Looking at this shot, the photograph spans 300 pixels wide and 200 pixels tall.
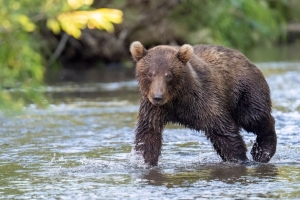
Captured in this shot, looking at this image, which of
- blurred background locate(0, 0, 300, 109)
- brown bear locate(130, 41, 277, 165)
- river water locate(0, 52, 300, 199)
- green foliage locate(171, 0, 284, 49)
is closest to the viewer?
river water locate(0, 52, 300, 199)

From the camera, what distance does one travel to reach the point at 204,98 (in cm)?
838

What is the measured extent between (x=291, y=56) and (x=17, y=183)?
767 inches

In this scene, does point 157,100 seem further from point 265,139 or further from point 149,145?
point 265,139

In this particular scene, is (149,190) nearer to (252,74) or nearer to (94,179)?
(94,179)

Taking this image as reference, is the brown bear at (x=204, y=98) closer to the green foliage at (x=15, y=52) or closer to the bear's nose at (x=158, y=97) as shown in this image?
the bear's nose at (x=158, y=97)

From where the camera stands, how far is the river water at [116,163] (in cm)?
721

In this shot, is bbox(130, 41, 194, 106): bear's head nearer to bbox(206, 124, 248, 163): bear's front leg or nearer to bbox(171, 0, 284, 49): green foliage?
bbox(206, 124, 248, 163): bear's front leg

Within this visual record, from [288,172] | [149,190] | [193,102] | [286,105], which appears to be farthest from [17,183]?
[286,105]

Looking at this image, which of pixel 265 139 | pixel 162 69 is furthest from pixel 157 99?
pixel 265 139

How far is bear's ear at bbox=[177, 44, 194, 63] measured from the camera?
319 inches

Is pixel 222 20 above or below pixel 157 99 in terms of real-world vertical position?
above

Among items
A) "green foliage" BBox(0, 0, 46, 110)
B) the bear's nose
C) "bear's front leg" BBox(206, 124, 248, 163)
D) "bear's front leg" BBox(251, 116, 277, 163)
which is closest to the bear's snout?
the bear's nose

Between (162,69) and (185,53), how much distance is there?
310 mm

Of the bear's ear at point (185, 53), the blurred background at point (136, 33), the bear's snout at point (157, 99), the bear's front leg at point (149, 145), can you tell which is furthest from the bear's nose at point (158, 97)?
the blurred background at point (136, 33)
